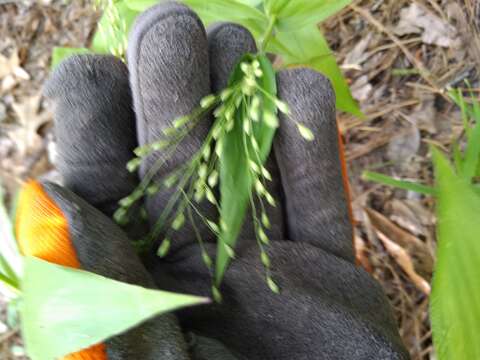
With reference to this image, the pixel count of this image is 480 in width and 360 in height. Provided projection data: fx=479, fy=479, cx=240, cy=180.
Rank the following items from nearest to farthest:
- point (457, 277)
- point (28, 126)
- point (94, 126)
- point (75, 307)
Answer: point (75, 307) → point (457, 277) → point (94, 126) → point (28, 126)

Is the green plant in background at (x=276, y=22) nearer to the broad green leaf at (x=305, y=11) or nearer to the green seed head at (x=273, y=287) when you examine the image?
the broad green leaf at (x=305, y=11)

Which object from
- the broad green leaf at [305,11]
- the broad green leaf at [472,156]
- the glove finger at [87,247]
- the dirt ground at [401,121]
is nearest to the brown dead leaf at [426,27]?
the dirt ground at [401,121]

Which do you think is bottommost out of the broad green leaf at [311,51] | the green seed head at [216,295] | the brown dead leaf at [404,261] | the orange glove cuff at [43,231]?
the brown dead leaf at [404,261]

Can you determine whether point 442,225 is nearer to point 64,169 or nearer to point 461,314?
point 461,314

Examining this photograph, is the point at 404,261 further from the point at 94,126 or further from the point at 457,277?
the point at 94,126

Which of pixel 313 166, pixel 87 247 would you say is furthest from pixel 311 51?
pixel 87 247

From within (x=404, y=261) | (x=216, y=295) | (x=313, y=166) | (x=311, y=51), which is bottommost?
(x=404, y=261)

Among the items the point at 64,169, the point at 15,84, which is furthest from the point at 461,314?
the point at 15,84
